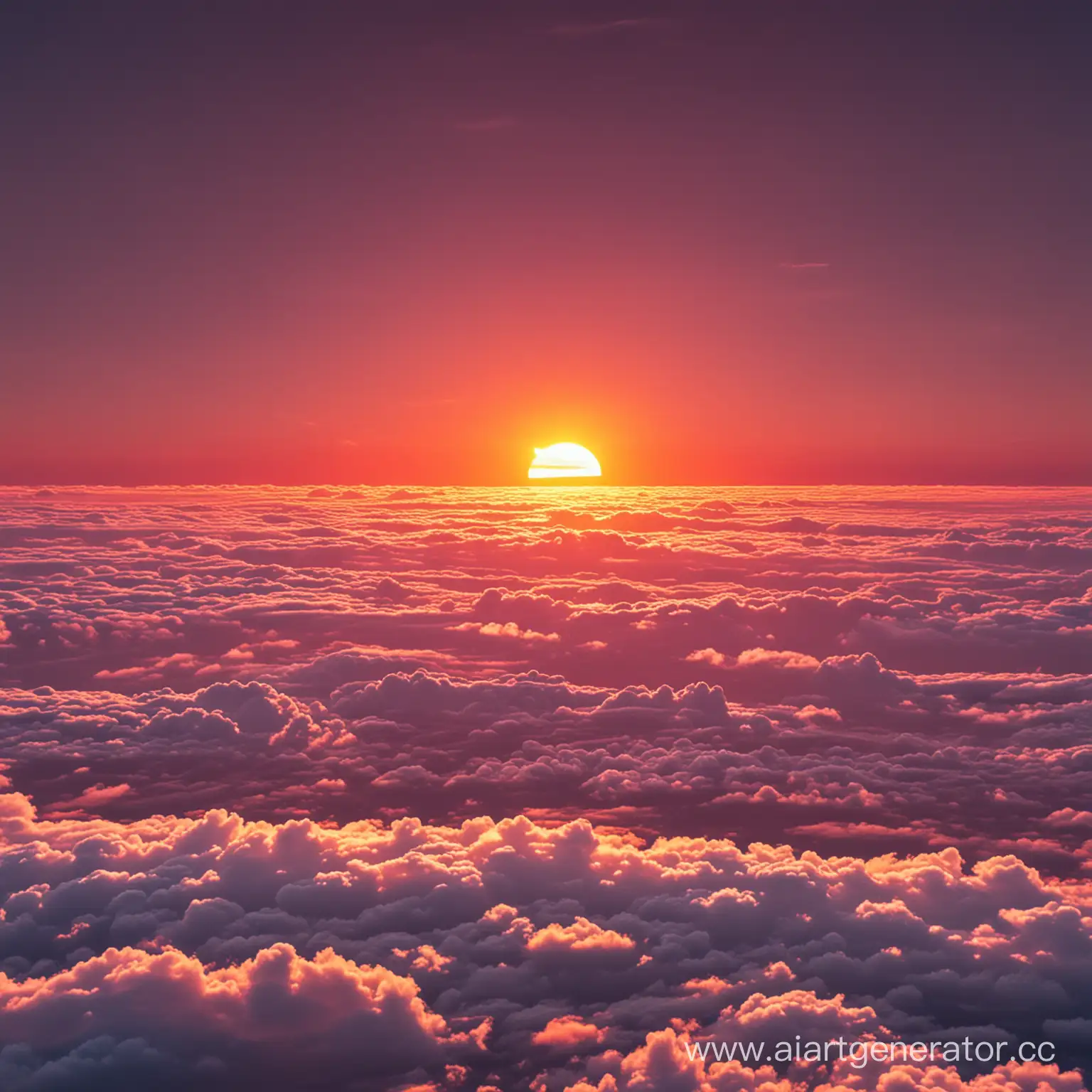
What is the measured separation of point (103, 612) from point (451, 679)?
73286 millimetres

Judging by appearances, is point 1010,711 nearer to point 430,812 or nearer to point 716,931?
point 430,812

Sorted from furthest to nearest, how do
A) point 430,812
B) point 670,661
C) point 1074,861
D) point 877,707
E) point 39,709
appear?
point 670,661
point 877,707
point 39,709
point 430,812
point 1074,861

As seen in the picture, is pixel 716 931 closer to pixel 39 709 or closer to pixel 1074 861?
pixel 1074 861

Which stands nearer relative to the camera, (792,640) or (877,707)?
(877,707)

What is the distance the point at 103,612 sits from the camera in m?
164

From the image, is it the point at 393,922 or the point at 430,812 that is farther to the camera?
the point at 430,812

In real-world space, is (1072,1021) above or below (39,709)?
above

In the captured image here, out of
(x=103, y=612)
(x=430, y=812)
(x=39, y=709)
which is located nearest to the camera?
(x=430, y=812)

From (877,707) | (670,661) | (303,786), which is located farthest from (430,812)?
(670,661)

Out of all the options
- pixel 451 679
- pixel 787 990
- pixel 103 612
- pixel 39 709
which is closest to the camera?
pixel 787 990

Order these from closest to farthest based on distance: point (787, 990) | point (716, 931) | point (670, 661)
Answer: point (787, 990) < point (716, 931) < point (670, 661)

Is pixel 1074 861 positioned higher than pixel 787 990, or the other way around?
pixel 787 990

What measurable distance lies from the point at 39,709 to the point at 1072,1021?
355ft

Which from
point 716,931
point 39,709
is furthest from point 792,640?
point 716,931
